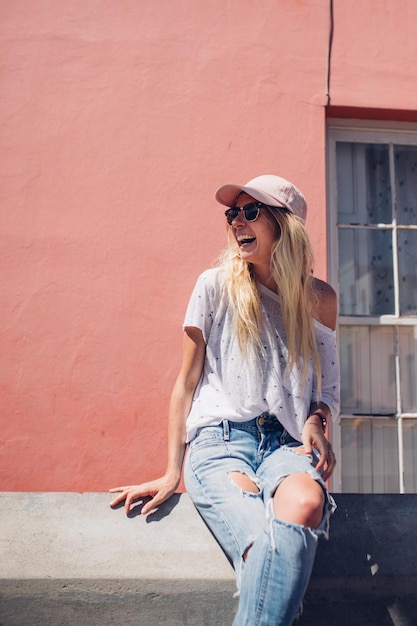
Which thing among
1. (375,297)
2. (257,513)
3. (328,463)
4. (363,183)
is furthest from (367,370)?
(257,513)

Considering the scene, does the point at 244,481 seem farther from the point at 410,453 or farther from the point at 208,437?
the point at 410,453

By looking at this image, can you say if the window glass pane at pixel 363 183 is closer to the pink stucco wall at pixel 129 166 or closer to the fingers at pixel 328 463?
the pink stucco wall at pixel 129 166

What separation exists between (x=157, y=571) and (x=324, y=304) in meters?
1.14

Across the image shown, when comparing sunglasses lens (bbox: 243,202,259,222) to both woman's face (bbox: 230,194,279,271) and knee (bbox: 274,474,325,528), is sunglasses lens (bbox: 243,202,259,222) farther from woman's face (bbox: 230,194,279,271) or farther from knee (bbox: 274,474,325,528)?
knee (bbox: 274,474,325,528)

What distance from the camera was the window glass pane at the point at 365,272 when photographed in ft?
12.5

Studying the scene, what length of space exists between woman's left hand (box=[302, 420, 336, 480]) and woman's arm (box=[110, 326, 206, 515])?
43 centimetres

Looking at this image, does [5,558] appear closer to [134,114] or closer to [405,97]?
[134,114]

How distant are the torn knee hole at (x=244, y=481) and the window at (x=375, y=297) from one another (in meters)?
1.66

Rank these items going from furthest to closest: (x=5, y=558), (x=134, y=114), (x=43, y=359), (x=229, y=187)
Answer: (x=134, y=114) < (x=43, y=359) < (x=229, y=187) < (x=5, y=558)

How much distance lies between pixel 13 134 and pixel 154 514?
2321 millimetres

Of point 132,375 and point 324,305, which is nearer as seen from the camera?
point 324,305

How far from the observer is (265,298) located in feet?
8.30

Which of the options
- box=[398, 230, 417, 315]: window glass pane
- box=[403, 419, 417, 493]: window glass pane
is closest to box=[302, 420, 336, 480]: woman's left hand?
box=[403, 419, 417, 493]: window glass pane

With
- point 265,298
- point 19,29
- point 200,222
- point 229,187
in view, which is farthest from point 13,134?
point 265,298
